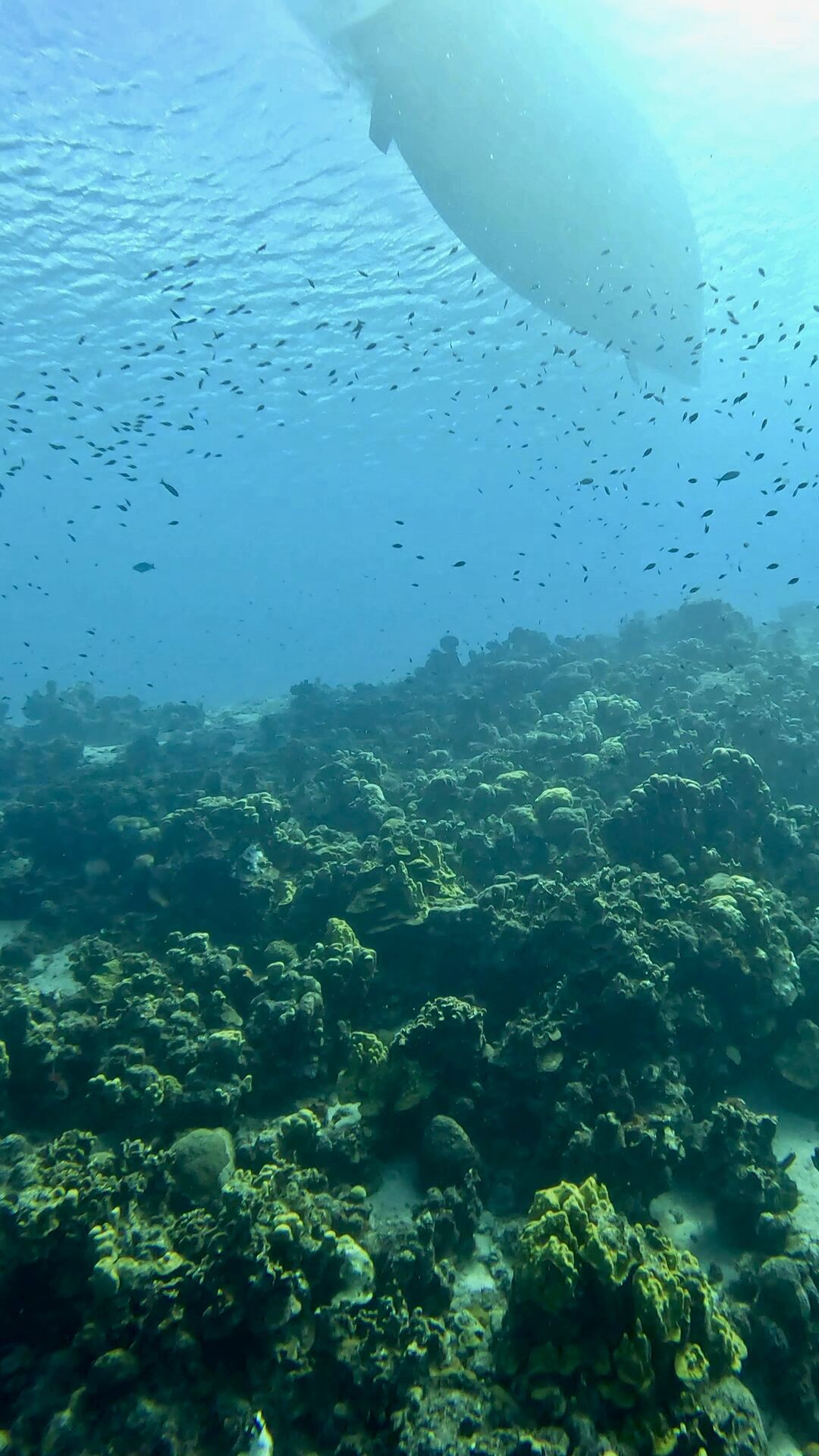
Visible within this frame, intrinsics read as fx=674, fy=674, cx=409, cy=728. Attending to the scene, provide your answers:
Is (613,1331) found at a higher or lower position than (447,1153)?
higher

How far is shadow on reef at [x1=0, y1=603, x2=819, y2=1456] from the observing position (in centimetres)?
404

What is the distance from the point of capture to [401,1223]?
211 inches

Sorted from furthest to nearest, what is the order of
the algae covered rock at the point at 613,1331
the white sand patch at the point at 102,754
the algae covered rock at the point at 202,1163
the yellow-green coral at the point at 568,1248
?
the white sand patch at the point at 102,754, the algae covered rock at the point at 202,1163, the yellow-green coral at the point at 568,1248, the algae covered rock at the point at 613,1331

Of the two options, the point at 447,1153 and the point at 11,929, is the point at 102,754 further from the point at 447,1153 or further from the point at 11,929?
Result: the point at 447,1153

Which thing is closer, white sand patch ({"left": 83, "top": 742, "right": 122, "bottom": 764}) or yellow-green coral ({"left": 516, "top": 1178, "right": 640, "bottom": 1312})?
yellow-green coral ({"left": 516, "top": 1178, "right": 640, "bottom": 1312})

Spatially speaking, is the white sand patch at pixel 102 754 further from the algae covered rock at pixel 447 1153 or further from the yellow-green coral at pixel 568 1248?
the yellow-green coral at pixel 568 1248

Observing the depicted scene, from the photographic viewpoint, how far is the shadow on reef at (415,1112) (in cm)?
404

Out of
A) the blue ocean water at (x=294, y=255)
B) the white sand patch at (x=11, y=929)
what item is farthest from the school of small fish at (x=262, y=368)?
the white sand patch at (x=11, y=929)

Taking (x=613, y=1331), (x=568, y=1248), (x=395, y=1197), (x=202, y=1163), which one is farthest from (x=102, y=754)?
(x=613, y=1331)

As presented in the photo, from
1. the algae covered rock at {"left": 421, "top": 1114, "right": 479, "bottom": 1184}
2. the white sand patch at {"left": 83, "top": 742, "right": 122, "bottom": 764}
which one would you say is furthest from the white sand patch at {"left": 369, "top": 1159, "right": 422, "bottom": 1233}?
the white sand patch at {"left": 83, "top": 742, "right": 122, "bottom": 764}

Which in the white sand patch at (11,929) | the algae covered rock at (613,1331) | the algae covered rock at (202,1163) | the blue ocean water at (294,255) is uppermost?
the blue ocean water at (294,255)

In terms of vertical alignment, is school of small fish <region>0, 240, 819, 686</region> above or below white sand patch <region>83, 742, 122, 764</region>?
above

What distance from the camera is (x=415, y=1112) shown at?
6344 millimetres

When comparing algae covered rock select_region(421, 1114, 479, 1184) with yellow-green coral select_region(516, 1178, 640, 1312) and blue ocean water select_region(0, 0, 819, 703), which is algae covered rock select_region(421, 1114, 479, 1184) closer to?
yellow-green coral select_region(516, 1178, 640, 1312)
